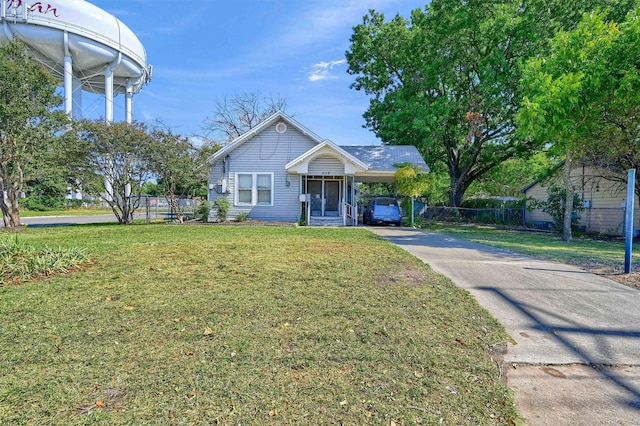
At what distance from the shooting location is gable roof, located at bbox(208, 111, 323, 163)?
54.2 feet

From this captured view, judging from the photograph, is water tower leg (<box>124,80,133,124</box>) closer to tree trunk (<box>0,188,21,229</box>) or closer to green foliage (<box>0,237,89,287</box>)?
tree trunk (<box>0,188,21,229</box>)

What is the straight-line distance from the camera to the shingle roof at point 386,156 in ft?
58.3

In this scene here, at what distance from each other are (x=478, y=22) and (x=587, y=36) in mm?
9198

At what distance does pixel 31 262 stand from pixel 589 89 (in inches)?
585

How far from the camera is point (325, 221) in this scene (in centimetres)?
1664

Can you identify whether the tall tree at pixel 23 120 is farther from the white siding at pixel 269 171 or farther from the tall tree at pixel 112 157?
the white siding at pixel 269 171

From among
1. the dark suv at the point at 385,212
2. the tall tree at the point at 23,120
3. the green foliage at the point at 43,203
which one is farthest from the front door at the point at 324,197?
the green foliage at the point at 43,203

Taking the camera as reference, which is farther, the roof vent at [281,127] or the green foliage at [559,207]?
the roof vent at [281,127]

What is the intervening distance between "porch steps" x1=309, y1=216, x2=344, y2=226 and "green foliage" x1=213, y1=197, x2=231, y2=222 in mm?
4370

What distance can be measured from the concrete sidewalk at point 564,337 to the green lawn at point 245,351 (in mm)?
269

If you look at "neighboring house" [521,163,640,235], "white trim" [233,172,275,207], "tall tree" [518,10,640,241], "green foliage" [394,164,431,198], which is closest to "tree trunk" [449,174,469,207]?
"neighboring house" [521,163,640,235]

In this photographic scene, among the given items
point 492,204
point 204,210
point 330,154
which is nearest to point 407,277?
point 330,154

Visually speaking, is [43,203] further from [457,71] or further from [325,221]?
[457,71]

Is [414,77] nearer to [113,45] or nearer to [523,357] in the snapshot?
[523,357]
